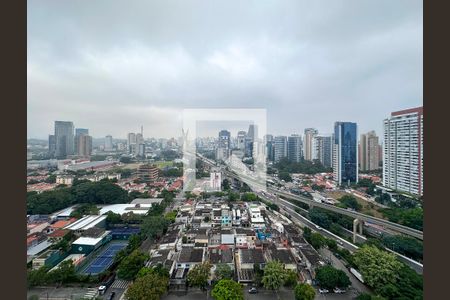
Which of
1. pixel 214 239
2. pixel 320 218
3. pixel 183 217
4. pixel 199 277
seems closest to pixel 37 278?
pixel 199 277

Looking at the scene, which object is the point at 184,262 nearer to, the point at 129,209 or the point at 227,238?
the point at 227,238

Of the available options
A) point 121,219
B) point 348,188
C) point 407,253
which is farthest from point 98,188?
point 348,188

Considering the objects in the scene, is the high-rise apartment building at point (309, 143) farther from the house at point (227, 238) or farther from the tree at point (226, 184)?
the house at point (227, 238)

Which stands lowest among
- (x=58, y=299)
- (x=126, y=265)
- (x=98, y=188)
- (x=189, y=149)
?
(x=58, y=299)

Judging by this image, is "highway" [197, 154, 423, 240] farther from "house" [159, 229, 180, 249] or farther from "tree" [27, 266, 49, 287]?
"tree" [27, 266, 49, 287]

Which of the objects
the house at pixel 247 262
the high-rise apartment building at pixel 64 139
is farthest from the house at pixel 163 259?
the high-rise apartment building at pixel 64 139

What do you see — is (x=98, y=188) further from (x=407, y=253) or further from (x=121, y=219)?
(x=407, y=253)
